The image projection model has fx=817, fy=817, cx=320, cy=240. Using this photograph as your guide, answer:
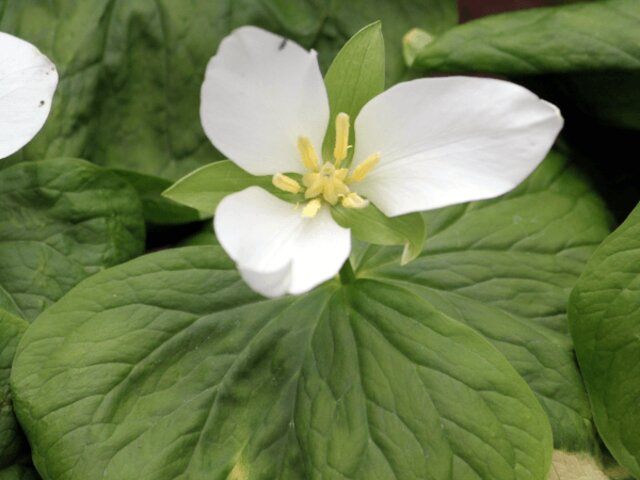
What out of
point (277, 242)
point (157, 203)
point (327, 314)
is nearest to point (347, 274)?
point (327, 314)

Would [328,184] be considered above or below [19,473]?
above

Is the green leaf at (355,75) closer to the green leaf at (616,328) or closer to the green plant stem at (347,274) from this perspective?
the green plant stem at (347,274)

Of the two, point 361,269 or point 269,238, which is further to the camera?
point 361,269

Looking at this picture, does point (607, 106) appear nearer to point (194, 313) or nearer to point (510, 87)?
point (510, 87)

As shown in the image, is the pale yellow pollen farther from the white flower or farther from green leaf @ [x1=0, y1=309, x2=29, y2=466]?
green leaf @ [x1=0, y1=309, x2=29, y2=466]

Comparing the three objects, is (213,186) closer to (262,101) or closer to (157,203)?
(262,101)

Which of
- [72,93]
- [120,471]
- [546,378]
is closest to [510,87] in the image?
[546,378]

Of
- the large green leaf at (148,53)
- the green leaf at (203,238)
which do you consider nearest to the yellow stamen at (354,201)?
the green leaf at (203,238)
